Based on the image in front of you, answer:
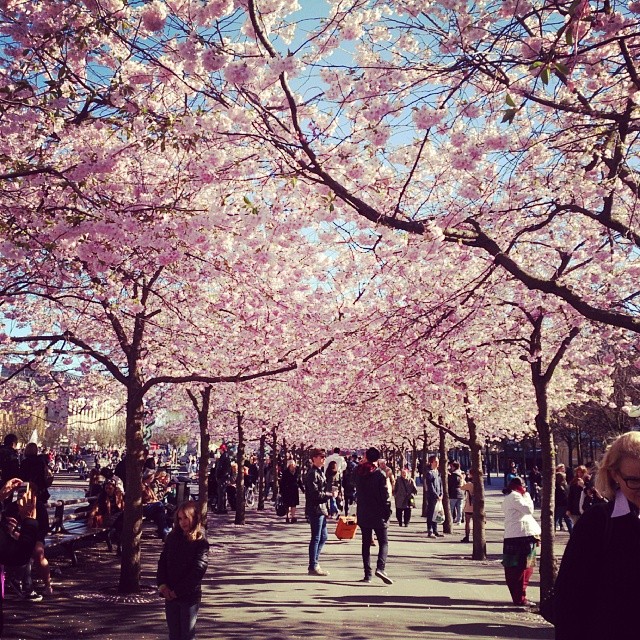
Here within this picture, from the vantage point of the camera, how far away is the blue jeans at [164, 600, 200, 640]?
6395 mm

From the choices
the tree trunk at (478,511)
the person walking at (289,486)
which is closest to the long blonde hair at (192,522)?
the tree trunk at (478,511)

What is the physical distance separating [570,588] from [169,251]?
275 inches

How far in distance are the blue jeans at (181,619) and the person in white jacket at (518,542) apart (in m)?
5.73

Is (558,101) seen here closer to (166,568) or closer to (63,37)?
(63,37)

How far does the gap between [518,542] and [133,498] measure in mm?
5856

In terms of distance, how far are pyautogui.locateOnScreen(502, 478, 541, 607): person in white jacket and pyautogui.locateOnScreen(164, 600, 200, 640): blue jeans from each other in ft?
18.8

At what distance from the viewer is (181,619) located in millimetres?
6410

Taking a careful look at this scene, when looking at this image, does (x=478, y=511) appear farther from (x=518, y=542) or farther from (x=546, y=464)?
(x=518, y=542)

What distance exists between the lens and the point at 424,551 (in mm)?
17391

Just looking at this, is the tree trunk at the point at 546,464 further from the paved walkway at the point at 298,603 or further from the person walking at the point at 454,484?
the person walking at the point at 454,484

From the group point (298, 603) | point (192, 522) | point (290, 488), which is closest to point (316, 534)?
point (298, 603)

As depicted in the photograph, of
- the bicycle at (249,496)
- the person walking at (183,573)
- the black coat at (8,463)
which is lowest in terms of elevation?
the bicycle at (249,496)

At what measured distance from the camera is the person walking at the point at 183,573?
6.39m

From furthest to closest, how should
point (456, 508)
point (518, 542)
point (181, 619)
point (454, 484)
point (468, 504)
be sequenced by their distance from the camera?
point (456, 508) < point (454, 484) < point (468, 504) < point (518, 542) < point (181, 619)
